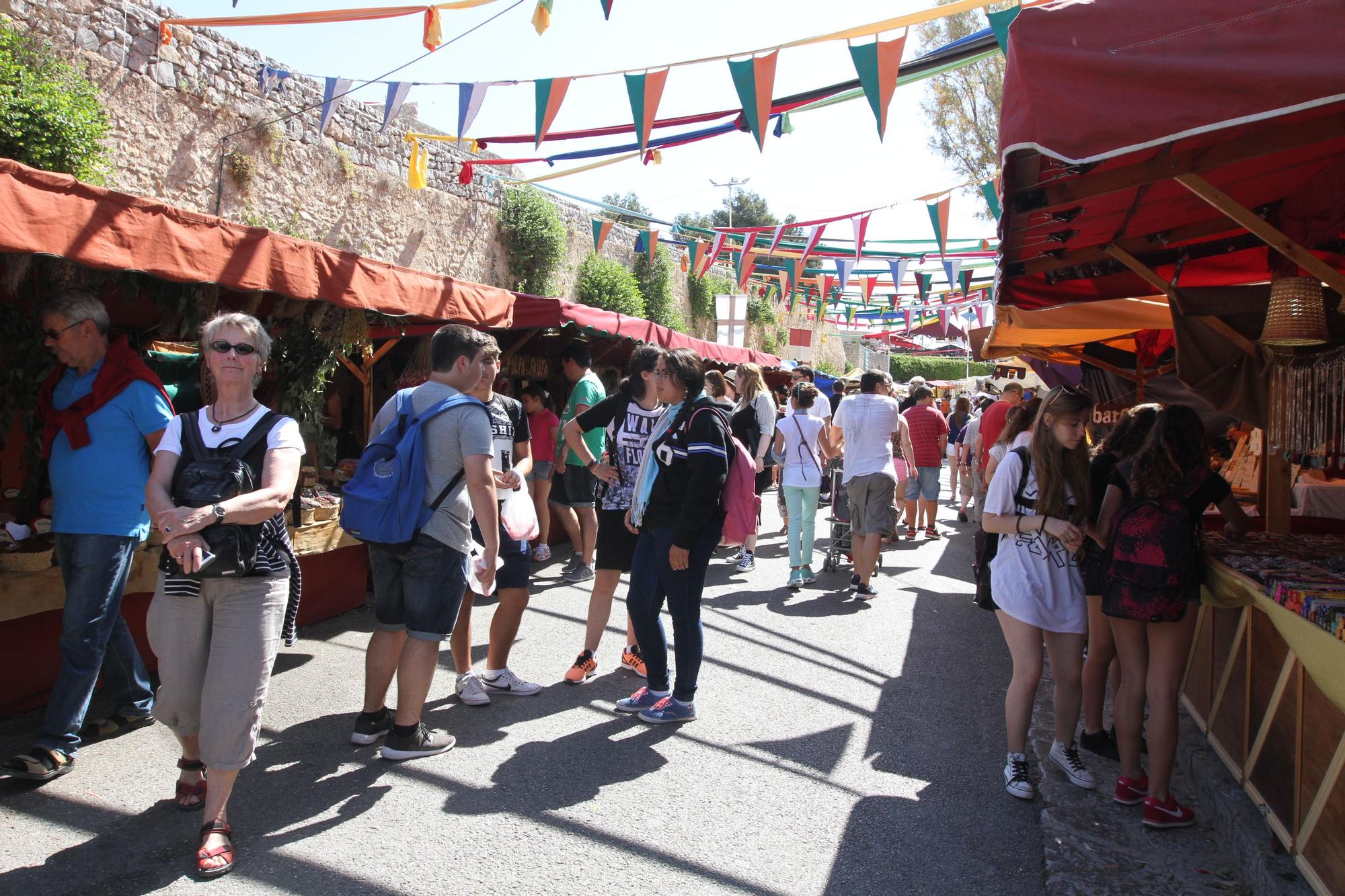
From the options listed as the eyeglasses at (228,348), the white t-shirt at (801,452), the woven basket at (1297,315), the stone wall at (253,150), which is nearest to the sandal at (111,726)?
the eyeglasses at (228,348)

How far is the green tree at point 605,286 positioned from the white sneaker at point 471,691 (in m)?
14.8

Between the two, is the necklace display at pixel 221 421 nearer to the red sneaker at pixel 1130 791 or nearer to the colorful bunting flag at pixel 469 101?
the red sneaker at pixel 1130 791

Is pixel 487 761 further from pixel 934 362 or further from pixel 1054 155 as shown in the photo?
pixel 934 362

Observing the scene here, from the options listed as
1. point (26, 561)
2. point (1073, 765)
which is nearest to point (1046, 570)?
point (1073, 765)

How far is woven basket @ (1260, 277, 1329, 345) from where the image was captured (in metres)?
3.51

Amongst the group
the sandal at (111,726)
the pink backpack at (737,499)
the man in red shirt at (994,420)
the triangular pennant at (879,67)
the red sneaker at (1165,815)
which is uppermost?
the triangular pennant at (879,67)

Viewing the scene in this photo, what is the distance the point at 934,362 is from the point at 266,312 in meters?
51.1

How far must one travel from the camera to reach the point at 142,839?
2814 millimetres

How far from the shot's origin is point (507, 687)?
14.3 ft

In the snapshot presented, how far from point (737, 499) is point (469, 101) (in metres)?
5.57

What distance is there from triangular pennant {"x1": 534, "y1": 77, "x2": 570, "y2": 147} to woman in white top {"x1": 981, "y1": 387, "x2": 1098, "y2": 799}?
4.94 metres

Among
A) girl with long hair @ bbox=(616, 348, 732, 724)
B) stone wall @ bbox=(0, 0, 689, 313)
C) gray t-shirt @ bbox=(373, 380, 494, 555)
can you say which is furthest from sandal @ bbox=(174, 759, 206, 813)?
stone wall @ bbox=(0, 0, 689, 313)

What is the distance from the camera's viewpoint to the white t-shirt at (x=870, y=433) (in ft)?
22.5

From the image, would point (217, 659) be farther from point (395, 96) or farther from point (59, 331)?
point (395, 96)
